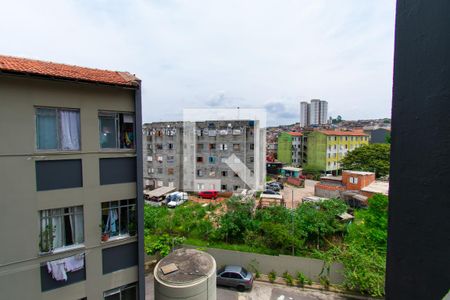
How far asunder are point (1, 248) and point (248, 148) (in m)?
24.9

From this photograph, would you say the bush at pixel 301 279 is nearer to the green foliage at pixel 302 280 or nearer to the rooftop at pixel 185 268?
the green foliage at pixel 302 280

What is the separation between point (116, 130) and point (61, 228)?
10.3 feet

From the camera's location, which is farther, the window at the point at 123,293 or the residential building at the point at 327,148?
the residential building at the point at 327,148

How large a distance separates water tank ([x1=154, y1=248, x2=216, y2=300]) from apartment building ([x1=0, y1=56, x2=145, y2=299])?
2.81 feet

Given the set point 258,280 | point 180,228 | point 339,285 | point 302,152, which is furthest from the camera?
point 302,152

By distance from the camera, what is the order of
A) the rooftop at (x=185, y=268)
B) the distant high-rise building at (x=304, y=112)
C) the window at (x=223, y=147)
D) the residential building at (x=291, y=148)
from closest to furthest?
the rooftop at (x=185, y=268) → the window at (x=223, y=147) → the residential building at (x=291, y=148) → the distant high-rise building at (x=304, y=112)

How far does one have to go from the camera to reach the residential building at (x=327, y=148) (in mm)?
40344

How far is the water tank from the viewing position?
7.54 meters

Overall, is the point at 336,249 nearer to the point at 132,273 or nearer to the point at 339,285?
the point at 339,285

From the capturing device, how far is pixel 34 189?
228 inches

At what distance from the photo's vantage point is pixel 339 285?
37.6 ft

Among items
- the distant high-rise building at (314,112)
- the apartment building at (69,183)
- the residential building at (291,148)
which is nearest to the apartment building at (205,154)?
the residential building at (291,148)

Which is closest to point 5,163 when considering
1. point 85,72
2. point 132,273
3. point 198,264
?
point 85,72

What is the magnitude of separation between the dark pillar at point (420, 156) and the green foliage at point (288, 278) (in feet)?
40.9
